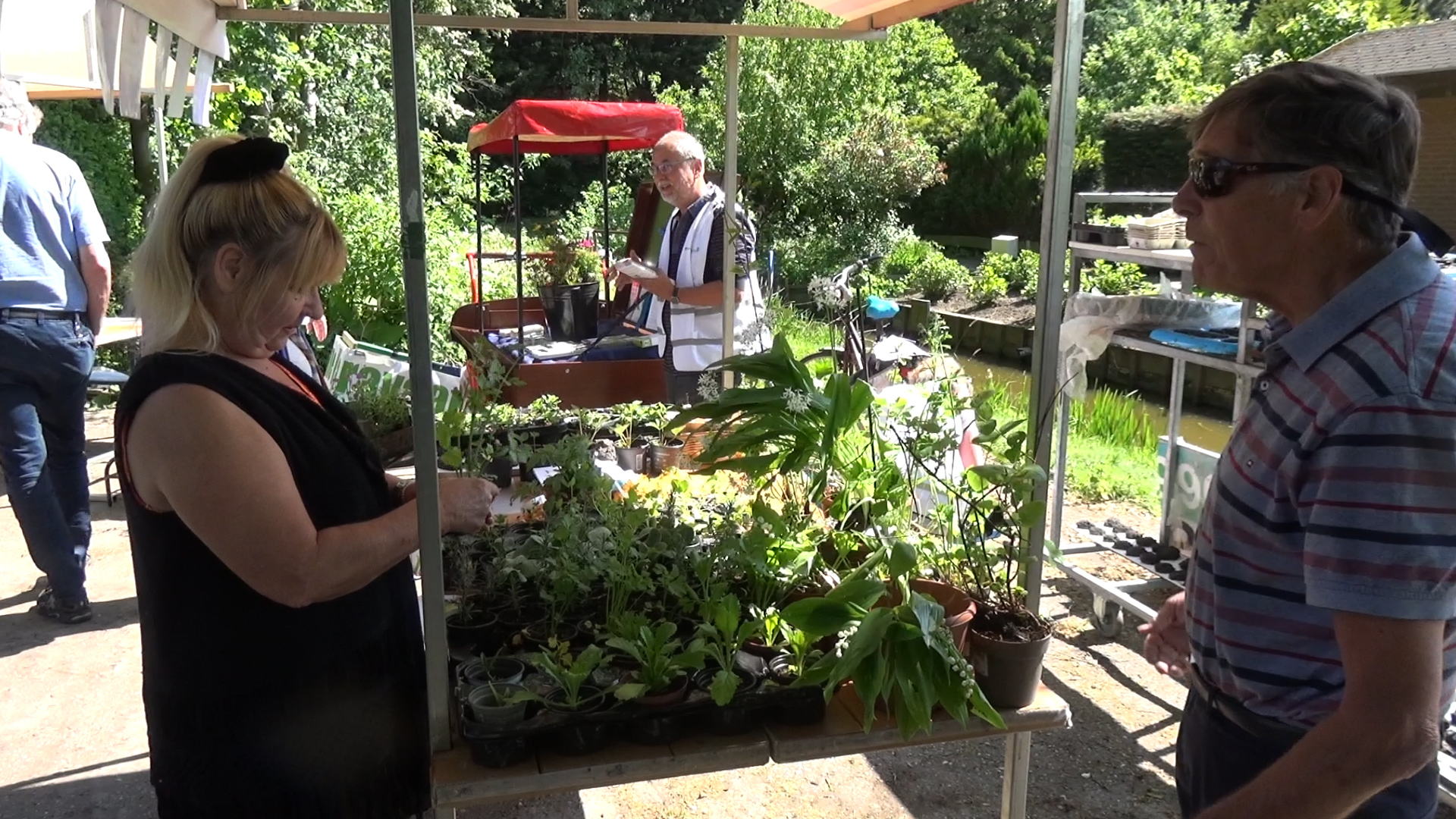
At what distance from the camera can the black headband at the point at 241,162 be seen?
133cm

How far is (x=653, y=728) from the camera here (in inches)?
58.2

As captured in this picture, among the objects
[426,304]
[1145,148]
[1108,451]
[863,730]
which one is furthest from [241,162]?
[1145,148]

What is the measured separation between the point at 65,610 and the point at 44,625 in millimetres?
Answer: 82

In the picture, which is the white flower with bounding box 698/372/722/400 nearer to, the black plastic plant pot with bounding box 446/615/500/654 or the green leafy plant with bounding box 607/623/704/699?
the black plastic plant pot with bounding box 446/615/500/654

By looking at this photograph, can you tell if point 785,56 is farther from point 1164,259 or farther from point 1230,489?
point 1230,489

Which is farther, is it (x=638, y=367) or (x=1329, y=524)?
(x=638, y=367)

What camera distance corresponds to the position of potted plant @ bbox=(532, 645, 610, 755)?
1.44 metres

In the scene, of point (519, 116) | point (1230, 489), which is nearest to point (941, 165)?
point (519, 116)

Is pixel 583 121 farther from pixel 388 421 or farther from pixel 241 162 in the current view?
pixel 241 162

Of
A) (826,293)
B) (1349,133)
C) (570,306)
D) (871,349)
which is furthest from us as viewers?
(570,306)

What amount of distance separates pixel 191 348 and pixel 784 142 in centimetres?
1562

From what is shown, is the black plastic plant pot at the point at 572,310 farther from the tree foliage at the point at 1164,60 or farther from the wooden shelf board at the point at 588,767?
the tree foliage at the point at 1164,60

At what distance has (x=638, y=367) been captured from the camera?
4.54 m

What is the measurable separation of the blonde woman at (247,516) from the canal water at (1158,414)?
19.3 feet
